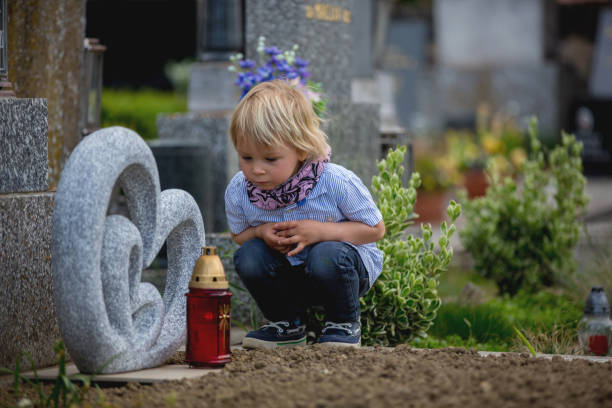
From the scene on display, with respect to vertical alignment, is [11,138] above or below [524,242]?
above

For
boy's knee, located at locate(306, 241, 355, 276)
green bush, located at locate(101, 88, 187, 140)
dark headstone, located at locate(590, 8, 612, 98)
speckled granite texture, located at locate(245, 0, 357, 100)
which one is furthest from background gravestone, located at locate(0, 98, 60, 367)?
dark headstone, located at locate(590, 8, 612, 98)

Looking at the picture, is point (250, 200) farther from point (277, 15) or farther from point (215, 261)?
point (277, 15)

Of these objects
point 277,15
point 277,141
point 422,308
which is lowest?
point 422,308

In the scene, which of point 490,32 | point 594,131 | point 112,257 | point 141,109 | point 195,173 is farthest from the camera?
point 490,32

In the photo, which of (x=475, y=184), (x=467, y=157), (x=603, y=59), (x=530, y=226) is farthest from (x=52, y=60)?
(x=603, y=59)

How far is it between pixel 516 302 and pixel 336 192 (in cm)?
208

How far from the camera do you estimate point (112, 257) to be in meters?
2.55

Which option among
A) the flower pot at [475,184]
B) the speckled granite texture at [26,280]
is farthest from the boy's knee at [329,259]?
the flower pot at [475,184]

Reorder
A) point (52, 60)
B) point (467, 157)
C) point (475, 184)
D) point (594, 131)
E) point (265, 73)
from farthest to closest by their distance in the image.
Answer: point (594, 131)
point (467, 157)
point (475, 184)
point (265, 73)
point (52, 60)

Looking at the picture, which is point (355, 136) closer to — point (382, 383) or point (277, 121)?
point (277, 121)

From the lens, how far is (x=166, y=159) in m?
5.61

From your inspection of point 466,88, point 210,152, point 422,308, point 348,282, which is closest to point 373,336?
point 422,308

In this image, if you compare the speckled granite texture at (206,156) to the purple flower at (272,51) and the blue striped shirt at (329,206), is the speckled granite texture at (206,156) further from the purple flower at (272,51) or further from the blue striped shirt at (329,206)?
the blue striped shirt at (329,206)

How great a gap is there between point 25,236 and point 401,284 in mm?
1383
